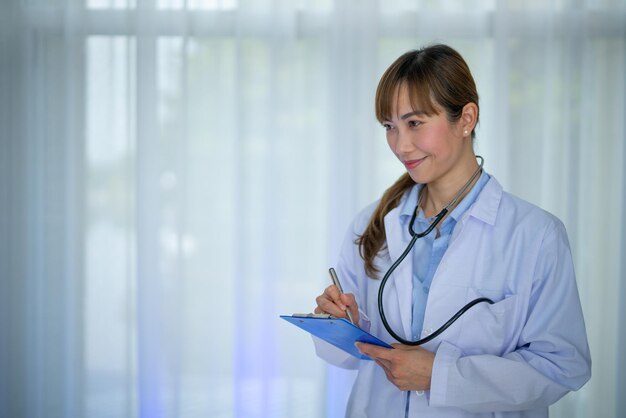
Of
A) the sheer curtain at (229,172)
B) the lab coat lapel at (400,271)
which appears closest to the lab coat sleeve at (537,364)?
the lab coat lapel at (400,271)

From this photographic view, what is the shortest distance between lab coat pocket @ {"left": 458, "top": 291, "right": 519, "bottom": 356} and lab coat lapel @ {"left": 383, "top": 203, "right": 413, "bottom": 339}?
13 cm

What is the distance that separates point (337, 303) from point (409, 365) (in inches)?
8.8

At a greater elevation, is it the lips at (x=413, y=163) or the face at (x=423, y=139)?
the face at (x=423, y=139)

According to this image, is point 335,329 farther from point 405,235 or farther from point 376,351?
point 405,235

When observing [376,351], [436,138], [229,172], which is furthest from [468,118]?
[229,172]

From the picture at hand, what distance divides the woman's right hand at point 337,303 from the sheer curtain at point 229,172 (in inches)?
38.5

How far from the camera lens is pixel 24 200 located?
2318 mm

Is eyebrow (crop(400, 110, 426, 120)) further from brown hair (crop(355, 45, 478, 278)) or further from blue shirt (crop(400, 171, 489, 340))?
blue shirt (crop(400, 171, 489, 340))

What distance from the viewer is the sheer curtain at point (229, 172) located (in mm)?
2240

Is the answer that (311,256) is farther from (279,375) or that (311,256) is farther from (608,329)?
(608,329)

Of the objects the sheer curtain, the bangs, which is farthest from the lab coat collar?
the sheer curtain

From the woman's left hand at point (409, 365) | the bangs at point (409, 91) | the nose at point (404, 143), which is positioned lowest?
the woman's left hand at point (409, 365)

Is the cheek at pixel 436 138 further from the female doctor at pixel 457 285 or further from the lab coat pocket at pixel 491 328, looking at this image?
the lab coat pocket at pixel 491 328

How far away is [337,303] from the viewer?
4.16 ft
